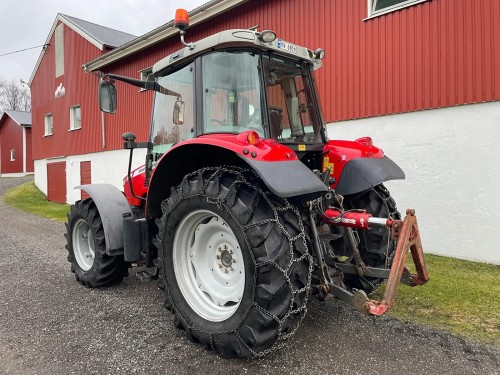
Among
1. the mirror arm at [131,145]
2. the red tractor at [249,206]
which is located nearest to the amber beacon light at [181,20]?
the red tractor at [249,206]

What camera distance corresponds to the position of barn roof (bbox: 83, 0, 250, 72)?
9.11 metres

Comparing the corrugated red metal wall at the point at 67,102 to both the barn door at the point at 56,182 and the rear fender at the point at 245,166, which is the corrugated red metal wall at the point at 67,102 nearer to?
the barn door at the point at 56,182

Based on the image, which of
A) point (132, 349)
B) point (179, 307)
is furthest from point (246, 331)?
point (132, 349)

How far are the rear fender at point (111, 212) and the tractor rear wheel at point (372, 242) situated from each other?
7.37ft

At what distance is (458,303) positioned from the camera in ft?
12.8

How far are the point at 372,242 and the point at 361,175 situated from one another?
0.65 m

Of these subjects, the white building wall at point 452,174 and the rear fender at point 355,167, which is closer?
the rear fender at point 355,167

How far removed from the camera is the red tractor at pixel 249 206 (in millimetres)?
2514

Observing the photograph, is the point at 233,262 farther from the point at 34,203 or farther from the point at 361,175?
the point at 34,203

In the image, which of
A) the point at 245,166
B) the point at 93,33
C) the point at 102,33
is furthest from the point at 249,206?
the point at 102,33

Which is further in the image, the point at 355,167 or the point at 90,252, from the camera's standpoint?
the point at 90,252

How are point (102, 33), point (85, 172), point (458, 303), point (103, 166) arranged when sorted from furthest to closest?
point (102, 33)
point (85, 172)
point (103, 166)
point (458, 303)

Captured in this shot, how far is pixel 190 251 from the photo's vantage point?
124 inches

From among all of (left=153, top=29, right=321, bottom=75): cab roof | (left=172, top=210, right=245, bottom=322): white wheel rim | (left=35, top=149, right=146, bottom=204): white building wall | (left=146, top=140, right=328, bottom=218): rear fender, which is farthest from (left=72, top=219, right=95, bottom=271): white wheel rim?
(left=35, top=149, right=146, bottom=204): white building wall
